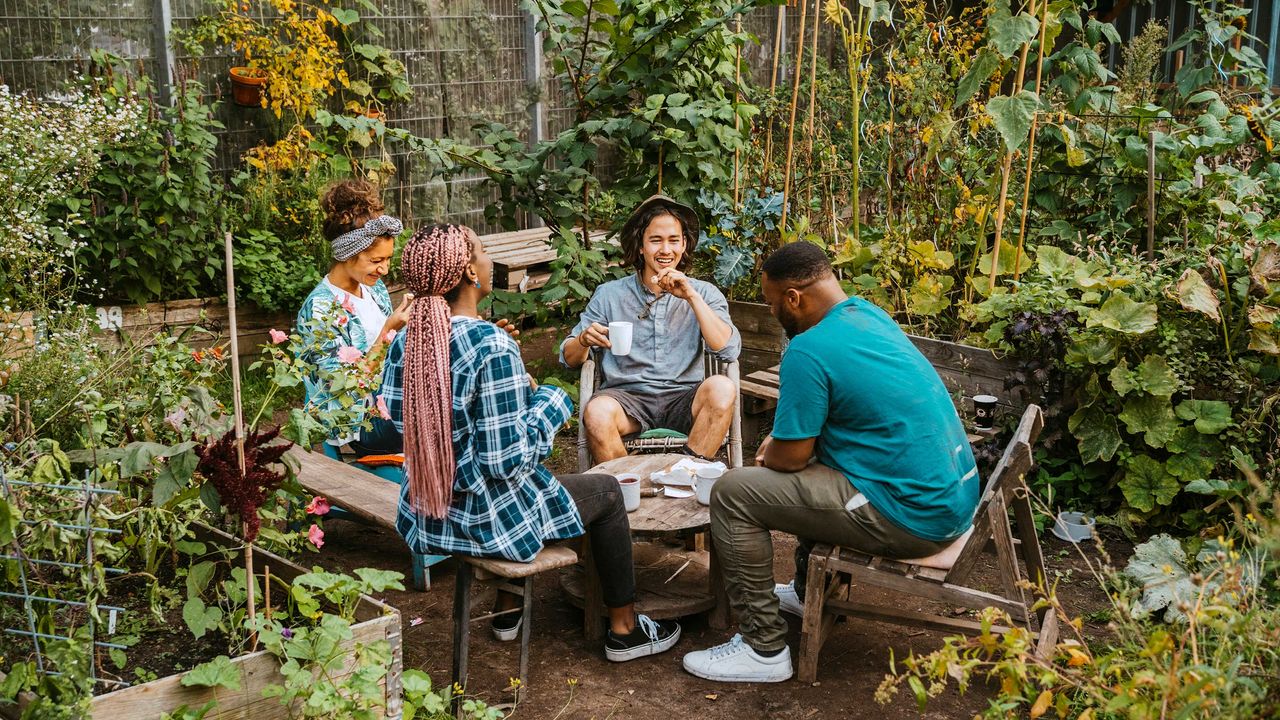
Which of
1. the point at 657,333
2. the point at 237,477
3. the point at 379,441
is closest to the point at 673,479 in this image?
the point at 657,333

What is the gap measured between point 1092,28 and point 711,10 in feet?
6.79

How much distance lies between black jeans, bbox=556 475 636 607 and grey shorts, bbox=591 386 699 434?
38.5 inches

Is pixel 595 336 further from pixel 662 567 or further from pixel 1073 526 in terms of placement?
pixel 1073 526

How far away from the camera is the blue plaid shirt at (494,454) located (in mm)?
3141

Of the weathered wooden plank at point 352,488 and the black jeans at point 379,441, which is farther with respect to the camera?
the black jeans at point 379,441

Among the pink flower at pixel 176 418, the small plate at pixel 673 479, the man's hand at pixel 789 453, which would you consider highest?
the pink flower at pixel 176 418

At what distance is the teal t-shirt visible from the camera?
320cm

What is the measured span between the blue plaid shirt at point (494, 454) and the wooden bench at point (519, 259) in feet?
11.4

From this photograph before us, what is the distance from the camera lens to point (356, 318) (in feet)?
14.5

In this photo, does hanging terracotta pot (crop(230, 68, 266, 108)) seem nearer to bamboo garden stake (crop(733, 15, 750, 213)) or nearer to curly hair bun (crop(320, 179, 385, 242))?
curly hair bun (crop(320, 179, 385, 242))

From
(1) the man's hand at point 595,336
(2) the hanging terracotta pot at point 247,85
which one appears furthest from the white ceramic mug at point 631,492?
(2) the hanging terracotta pot at point 247,85

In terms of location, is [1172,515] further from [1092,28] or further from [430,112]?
[430,112]

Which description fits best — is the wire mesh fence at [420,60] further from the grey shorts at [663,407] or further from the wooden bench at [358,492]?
the wooden bench at [358,492]

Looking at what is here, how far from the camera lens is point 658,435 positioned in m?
4.49
